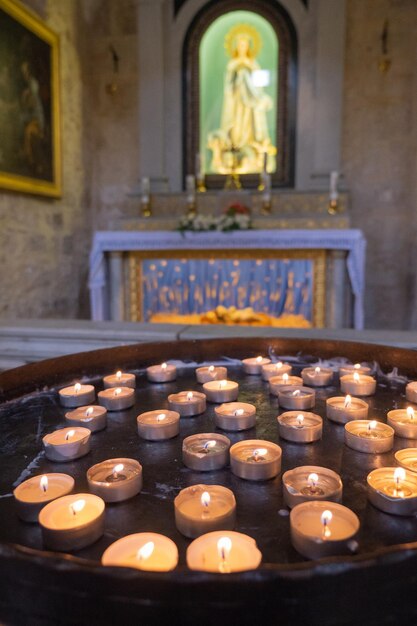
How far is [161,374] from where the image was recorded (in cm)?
141

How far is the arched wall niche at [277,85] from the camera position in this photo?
6539mm

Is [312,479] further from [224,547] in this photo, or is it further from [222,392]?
[222,392]

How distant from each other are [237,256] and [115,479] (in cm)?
459

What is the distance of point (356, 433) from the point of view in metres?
0.97

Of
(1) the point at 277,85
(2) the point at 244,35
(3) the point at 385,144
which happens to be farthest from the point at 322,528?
(2) the point at 244,35

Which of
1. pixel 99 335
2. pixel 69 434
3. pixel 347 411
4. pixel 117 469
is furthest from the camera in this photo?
pixel 99 335

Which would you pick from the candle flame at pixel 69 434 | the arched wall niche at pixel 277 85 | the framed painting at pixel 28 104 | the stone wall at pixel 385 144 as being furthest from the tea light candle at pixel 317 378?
the arched wall niche at pixel 277 85

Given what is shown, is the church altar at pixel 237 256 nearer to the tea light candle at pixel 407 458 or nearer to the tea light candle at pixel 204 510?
the tea light candle at pixel 407 458

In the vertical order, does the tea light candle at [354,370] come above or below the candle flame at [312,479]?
above

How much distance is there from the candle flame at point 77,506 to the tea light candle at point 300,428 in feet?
1.44

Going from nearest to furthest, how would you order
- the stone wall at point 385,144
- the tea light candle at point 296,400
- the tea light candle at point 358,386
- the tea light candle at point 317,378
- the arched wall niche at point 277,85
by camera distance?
the tea light candle at point 296,400 → the tea light candle at point 358,386 → the tea light candle at point 317,378 → the stone wall at point 385,144 → the arched wall niche at point 277,85

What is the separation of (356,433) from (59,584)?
65 cm

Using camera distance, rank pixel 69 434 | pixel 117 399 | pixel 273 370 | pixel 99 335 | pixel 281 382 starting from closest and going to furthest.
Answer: pixel 69 434 → pixel 117 399 → pixel 281 382 → pixel 273 370 → pixel 99 335

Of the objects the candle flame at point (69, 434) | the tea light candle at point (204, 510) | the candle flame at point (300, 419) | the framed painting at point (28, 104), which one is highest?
the framed painting at point (28, 104)
